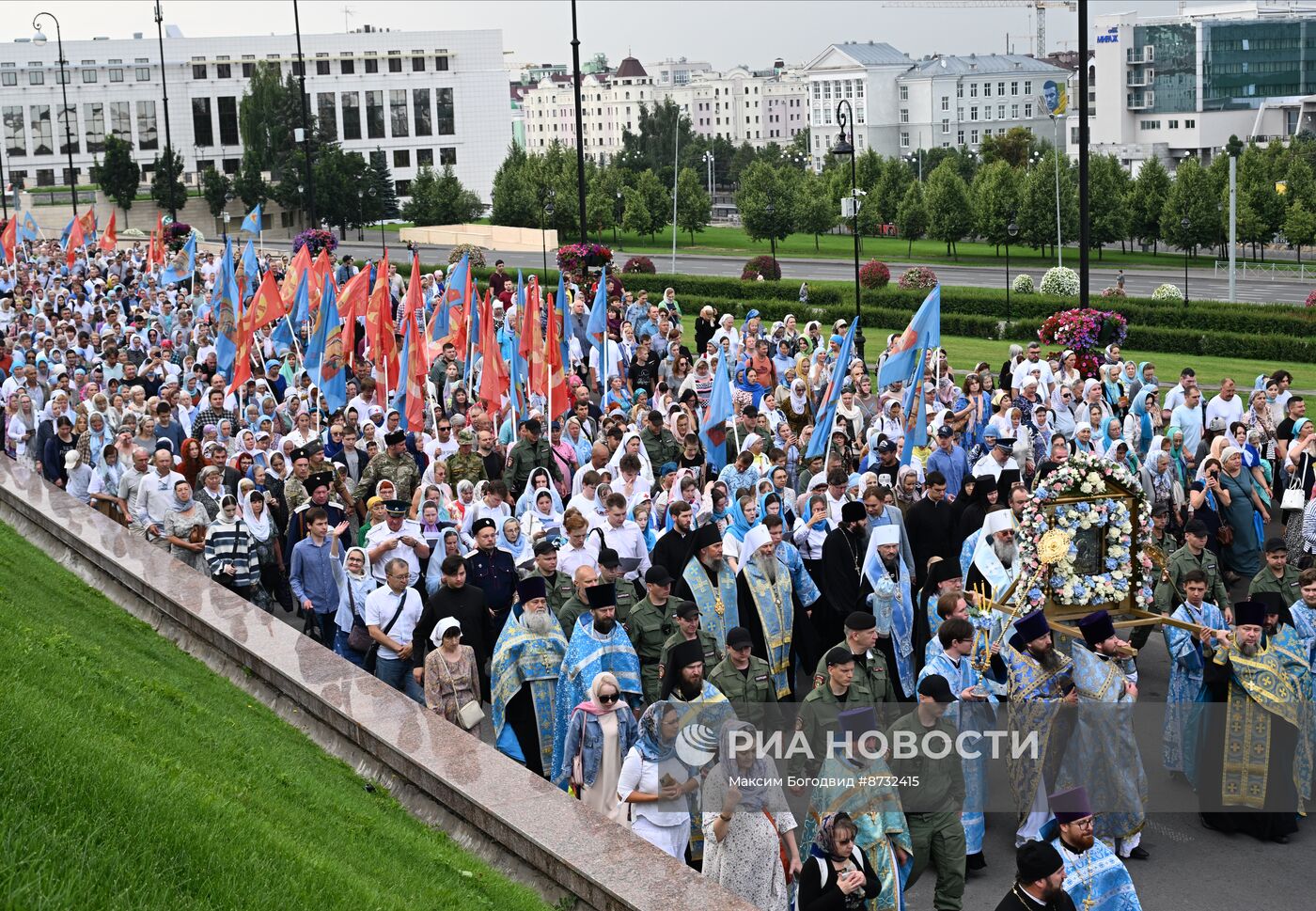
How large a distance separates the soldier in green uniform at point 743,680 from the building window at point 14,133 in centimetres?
12078

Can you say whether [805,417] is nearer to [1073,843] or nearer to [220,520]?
[220,520]

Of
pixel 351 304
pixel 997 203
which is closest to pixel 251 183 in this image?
pixel 997 203

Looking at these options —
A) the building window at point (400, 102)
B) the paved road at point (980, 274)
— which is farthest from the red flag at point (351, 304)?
the building window at point (400, 102)

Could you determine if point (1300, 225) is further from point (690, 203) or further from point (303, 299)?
point (303, 299)

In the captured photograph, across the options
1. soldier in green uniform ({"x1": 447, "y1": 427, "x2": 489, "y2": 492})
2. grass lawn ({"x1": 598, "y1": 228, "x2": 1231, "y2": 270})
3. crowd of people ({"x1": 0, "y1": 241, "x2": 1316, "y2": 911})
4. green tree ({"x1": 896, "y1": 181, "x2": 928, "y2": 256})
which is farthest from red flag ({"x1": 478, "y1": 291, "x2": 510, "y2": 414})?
green tree ({"x1": 896, "y1": 181, "x2": 928, "y2": 256})

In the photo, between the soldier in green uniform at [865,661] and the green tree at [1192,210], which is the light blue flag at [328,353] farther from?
the green tree at [1192,210]

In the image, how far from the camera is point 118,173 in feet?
309

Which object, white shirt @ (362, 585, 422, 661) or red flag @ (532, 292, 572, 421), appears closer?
white shirt @ (362, 585, 422, 661)

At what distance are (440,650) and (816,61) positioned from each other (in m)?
168

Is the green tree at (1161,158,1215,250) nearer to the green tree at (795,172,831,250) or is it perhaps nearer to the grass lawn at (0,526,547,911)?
the green tree at (795,172,831,250)

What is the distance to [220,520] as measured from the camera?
1366cm

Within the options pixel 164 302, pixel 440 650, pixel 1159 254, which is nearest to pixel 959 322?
pixel 164 302

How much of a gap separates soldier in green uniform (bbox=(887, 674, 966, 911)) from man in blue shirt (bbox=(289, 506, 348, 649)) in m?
5.92

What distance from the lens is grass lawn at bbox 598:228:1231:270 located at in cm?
7356
